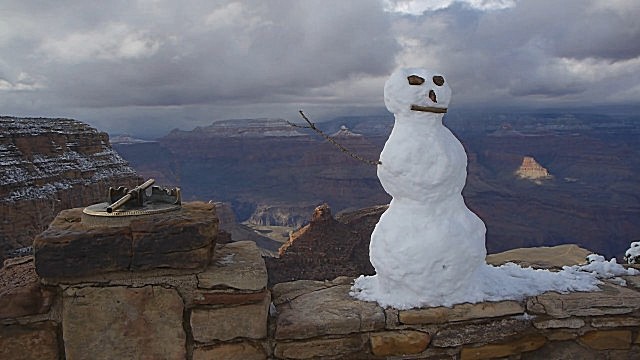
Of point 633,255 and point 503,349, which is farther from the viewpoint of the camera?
point 633,255

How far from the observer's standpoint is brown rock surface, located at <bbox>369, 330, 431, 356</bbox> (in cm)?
246

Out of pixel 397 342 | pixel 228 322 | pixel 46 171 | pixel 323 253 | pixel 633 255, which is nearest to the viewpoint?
pixel 228 322

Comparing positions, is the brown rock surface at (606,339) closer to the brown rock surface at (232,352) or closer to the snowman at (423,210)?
the snowman at (423,210)

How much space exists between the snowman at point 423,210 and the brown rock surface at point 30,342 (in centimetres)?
144

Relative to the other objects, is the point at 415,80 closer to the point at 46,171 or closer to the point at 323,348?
the point at 323,348

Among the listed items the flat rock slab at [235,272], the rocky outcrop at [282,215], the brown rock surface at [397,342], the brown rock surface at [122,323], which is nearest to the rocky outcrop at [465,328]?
the brown rock surface at [397,342]

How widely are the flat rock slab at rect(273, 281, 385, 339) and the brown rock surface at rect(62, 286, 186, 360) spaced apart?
1.61ft

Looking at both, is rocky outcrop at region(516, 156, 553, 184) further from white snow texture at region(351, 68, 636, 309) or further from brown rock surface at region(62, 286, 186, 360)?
brown rock surface at region(62, 286, 186, 360)

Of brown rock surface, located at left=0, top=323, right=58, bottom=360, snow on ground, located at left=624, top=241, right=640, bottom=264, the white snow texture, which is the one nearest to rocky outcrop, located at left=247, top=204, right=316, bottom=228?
snow on ground, located at left=624, top=241, right=640, bottom=264

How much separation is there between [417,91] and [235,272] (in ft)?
4.14

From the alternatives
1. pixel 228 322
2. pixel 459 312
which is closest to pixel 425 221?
pixel 459 312

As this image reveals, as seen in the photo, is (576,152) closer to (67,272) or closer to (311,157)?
(311,157)

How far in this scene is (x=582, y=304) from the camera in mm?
2643

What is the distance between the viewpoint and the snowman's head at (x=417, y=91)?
264 centimetres
